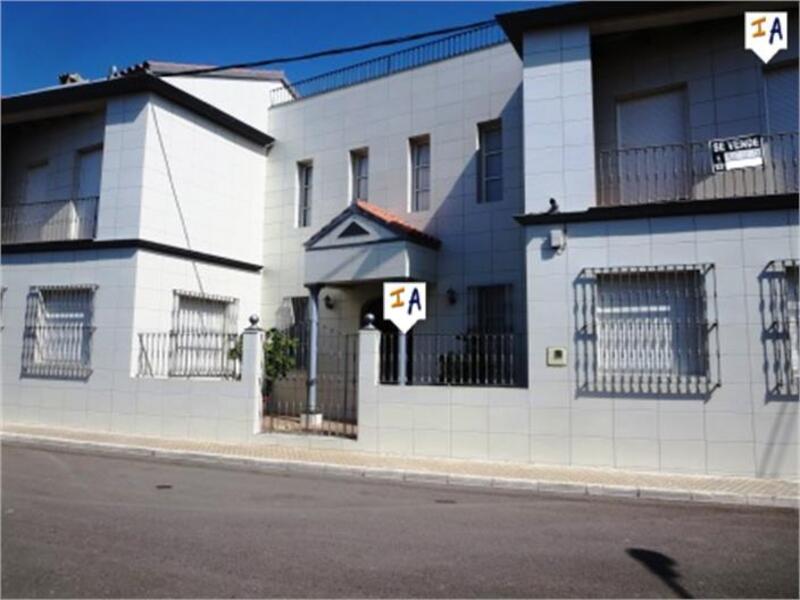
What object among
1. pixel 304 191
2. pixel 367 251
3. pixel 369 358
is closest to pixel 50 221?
pixel 304 191

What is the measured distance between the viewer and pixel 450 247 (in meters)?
13.1

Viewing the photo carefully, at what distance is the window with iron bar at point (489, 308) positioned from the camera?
1237 cm

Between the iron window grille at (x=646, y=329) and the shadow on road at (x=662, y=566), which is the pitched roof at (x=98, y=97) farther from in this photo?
the shadow on road at (x=662, y=566)

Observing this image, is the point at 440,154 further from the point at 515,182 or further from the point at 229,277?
the point at 229,277

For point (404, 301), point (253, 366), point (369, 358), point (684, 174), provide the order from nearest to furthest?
point (369, 358)
point (684, 174)
point (253, 366)
point (404, 301)

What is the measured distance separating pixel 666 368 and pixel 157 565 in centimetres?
723

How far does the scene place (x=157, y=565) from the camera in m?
4.56

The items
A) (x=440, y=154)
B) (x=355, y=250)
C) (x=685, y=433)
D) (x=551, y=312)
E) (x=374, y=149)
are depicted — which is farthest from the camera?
(x=374, y=149)

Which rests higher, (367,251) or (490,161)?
(490,161)

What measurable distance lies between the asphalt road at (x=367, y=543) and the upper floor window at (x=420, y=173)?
7.60 metres

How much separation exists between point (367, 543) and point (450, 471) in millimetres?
3312

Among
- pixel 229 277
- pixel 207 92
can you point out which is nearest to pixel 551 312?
pixel 229 277

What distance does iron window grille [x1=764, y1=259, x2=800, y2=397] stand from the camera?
8.16m

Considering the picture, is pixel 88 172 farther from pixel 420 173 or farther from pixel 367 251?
pixel 420 173
